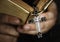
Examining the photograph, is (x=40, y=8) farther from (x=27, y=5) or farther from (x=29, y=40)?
(x=29, y=40)

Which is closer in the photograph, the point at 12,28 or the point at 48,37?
the point at 12,28

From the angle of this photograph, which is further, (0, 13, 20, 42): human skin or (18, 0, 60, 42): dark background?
(18, 0, 60, 42): dark background

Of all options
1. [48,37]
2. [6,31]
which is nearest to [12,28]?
[6,31]

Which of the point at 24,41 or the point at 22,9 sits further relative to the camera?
the point at 24,41

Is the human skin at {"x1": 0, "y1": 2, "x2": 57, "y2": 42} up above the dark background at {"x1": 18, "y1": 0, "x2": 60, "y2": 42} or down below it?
above

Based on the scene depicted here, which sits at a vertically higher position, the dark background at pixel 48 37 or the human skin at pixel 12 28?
the human skin at pixel 12 28

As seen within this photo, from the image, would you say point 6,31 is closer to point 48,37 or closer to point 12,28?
point 12,28

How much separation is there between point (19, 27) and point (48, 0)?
0.37ft

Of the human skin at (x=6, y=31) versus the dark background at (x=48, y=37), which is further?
the dark background at (x=48, y=37)

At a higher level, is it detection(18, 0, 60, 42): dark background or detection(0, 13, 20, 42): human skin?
detection(0, 13, 20, 42): human skin

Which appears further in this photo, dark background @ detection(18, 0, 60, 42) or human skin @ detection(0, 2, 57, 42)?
dark background @ detection(18, 0, 60, 42)

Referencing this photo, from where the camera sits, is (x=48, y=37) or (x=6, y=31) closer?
(x=6, y=31)

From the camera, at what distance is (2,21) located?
399 millimetres

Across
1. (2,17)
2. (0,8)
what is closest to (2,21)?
(2,17)
